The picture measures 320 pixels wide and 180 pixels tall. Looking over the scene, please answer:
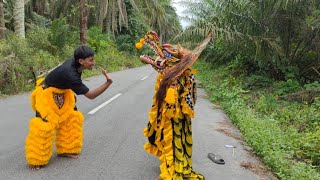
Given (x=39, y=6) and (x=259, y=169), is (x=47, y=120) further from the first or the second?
(x=39, y=6)

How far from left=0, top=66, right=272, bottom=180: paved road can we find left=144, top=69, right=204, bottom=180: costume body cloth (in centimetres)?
66

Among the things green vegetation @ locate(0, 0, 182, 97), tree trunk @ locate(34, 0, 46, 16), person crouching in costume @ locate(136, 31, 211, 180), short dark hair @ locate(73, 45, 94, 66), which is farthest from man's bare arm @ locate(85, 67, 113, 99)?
tree trunk @ locate(34, 0, 46, 16)

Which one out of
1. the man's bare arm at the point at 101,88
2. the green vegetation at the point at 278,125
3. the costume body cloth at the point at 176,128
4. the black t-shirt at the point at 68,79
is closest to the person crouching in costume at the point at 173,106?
the costume body cloth at the point at 176,128

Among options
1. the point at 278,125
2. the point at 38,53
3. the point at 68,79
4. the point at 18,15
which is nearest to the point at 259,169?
the point at 68,79

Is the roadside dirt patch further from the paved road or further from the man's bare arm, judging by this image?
the man's bare arm

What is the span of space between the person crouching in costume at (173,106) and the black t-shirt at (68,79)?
2.91 feet

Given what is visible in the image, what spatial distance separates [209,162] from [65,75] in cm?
254

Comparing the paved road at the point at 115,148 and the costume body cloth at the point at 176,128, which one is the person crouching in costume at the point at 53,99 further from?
the costume body cloth at the point at 176,128

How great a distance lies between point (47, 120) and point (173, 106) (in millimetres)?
1620

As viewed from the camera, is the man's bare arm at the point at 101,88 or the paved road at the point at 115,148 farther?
the paved road at the point at 115,148

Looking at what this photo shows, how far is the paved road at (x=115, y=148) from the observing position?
507 cm

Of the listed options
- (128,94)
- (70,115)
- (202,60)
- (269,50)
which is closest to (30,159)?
(70,115)

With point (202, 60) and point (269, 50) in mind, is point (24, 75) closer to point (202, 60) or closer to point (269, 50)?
point (269, 50)

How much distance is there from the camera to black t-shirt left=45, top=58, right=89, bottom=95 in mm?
4828
